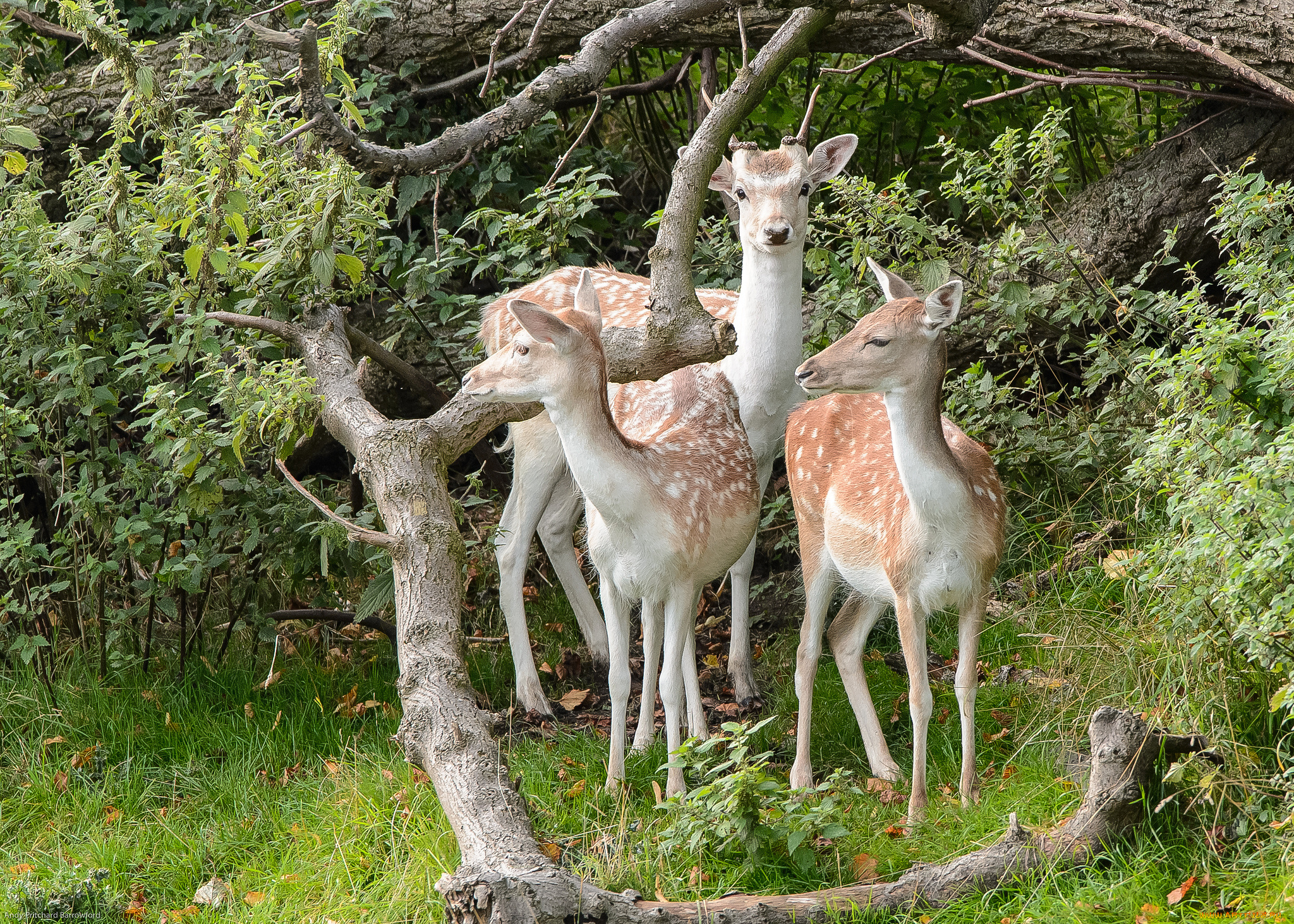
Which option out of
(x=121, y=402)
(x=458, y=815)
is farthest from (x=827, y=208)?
(x=458, y=815)

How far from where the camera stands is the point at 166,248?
257 inches

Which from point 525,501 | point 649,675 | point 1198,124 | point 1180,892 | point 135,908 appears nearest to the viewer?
point 1180,892

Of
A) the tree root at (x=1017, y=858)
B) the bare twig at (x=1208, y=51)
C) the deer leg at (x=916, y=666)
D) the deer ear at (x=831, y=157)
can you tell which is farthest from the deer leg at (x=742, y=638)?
the bare twig at (x=1208, y=51)

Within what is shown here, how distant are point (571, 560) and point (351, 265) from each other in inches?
70.6

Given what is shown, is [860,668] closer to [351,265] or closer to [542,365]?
[542,365]

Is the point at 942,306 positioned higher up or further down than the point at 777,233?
further down

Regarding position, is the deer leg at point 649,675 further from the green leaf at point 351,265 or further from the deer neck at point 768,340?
the green leaf at point 351,265

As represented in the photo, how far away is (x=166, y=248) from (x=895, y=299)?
3749mm

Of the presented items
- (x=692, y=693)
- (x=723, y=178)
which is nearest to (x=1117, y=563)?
(x=692, y=693)

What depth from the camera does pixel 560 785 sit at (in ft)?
16.0

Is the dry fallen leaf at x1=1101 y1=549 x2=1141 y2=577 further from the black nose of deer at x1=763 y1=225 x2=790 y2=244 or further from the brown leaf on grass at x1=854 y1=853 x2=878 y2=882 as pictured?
the black nose of deer at x1=763 y1=225 x2=790 y2=244

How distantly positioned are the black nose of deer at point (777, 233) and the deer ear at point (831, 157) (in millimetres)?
634

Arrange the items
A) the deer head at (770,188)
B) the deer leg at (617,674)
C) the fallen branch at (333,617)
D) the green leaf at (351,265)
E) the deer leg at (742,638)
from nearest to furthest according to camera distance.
A: the deer leg at (617,674)
the green leaf at (351,265)
the deer head at (770,188)
the deer leg at (742,638)
the fallen branch at (333,617)

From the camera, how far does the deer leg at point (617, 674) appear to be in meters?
4.78
